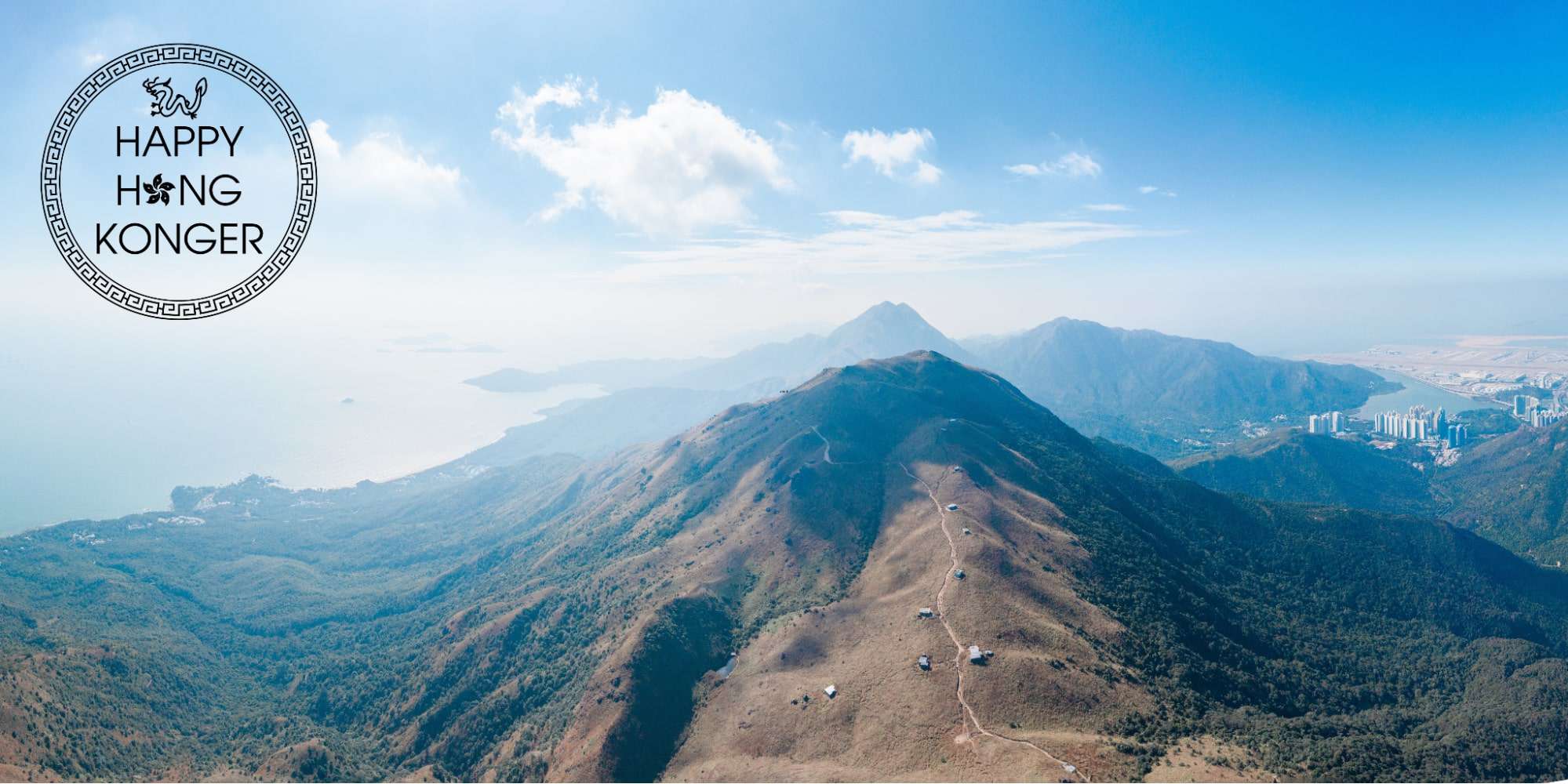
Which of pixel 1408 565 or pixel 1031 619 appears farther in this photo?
pixel 1408 565

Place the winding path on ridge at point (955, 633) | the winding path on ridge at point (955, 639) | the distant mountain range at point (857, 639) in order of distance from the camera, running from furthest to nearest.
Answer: the distant mountain range at point (857, 639) → the winding path on ridge at point (955, 633) → the winding path on ridge at point (955, 639)

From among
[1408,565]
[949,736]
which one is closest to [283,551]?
[949,736]

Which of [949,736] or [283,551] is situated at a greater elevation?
[949,736]

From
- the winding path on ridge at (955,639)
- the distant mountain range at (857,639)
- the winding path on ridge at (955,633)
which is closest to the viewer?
the winding path on ridge at (955,639)

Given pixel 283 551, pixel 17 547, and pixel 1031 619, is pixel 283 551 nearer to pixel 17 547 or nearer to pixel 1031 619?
pixel 17 547

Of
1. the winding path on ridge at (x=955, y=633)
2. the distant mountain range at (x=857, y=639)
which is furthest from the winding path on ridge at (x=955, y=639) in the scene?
the distant mountain range at (x=857, y=639)

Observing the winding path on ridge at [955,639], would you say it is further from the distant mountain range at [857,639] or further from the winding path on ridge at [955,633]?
the distant mountain range at [857,639]

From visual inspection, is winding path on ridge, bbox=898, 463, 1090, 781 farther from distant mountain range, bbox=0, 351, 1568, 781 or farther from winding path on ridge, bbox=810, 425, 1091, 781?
distant mountain range, bbox=0, 351, 1568, 781
